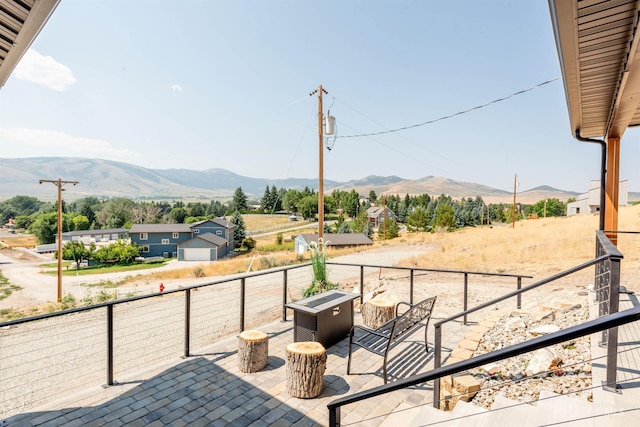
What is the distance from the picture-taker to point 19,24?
161cm

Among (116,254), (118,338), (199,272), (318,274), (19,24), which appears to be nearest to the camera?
(19,24)

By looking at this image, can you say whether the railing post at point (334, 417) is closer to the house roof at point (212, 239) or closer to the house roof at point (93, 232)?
the house roof at point (212, 239)

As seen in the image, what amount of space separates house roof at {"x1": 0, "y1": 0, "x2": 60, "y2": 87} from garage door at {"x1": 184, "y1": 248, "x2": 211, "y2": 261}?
50028 mm

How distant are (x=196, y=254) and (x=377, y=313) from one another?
48.9 metres

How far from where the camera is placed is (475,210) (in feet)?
220

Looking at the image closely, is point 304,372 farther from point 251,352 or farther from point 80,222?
point 80,222

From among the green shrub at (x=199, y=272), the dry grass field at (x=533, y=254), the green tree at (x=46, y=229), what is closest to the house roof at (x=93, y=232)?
the green tree at (x=46, y=229)

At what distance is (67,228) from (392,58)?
6950 cm

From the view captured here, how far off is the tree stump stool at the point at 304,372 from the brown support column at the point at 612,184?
18.5 ft

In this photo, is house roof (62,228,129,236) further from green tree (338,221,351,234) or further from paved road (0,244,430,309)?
green tree (338,221,351,234)

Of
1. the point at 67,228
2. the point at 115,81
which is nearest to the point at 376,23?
the point at 115,81

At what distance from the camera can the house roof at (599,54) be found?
6.15ft

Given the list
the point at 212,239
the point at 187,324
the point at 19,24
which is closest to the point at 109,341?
the point at 187,324

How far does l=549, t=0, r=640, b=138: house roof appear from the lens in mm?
1876
